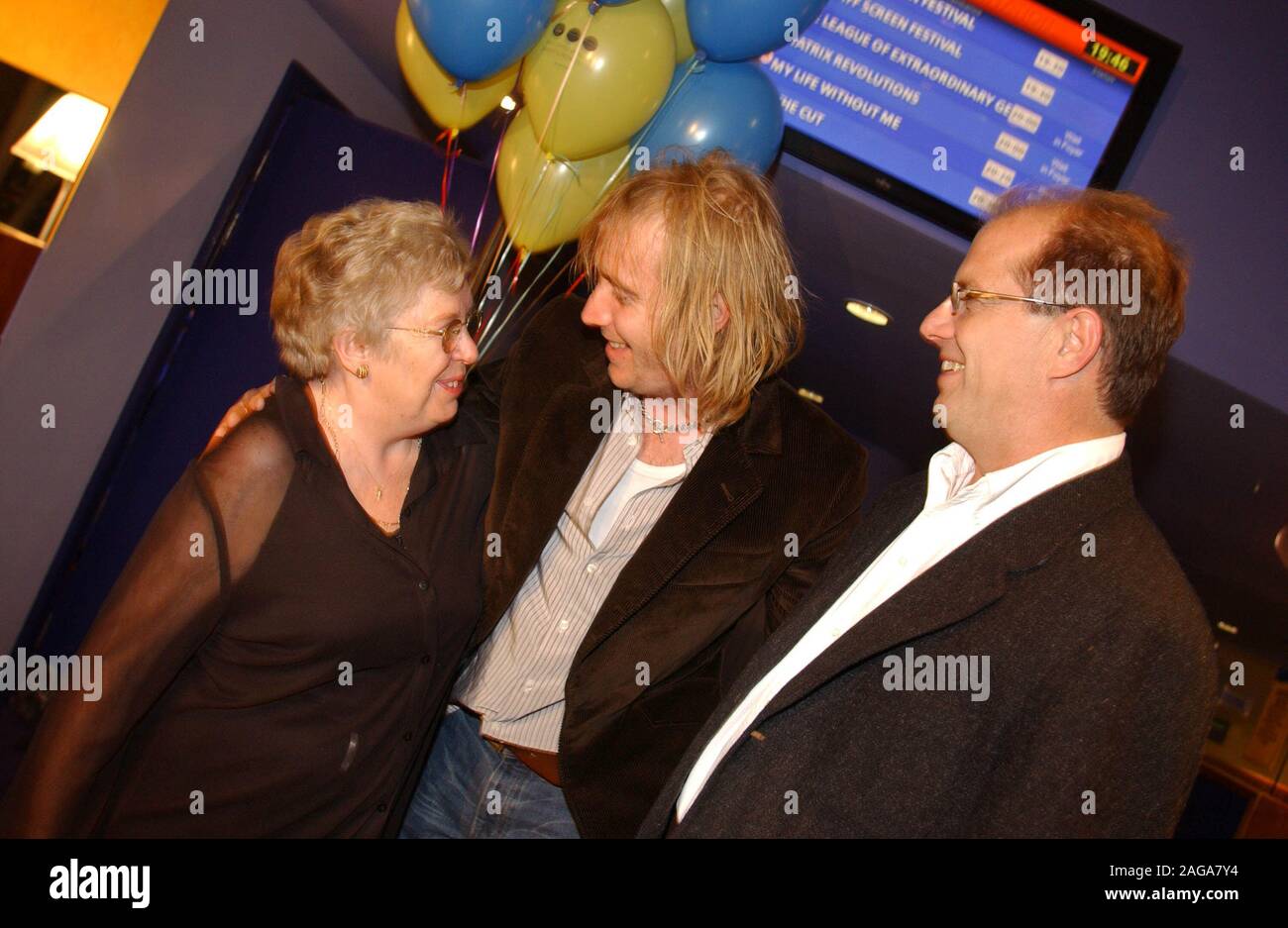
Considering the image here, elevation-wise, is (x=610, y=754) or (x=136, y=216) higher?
(x=136, y=216)

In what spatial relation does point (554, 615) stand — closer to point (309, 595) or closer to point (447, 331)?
point (309, 595)

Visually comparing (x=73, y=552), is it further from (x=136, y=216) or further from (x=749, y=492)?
(x=749, y=492)

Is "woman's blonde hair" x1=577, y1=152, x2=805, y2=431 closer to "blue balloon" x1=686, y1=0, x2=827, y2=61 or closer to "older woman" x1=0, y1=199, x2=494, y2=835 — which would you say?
"older woman" x1=0, y1=199, x2=494, y2=835

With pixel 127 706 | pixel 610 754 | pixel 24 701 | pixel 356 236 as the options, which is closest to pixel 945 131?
pixel 356 236

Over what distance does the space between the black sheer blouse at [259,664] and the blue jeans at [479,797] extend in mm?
158

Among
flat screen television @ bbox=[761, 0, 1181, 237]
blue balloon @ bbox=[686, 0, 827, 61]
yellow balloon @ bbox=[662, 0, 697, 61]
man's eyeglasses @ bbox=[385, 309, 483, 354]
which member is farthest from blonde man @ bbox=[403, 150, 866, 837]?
flat screen television @ bbox=[761, 0, 1181, 237]

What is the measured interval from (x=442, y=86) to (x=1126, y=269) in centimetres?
180

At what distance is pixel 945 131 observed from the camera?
3.10 m

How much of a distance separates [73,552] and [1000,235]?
3504 millimetres

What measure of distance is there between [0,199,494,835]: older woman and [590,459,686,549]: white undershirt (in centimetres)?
25

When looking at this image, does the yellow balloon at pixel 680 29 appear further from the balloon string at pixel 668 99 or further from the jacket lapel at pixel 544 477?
the jacket lapel at pixel 544 477

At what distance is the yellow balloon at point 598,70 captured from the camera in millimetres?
2330

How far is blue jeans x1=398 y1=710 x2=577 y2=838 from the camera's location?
1891mm

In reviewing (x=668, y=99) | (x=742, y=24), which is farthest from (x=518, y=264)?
(x=742, y=24)
